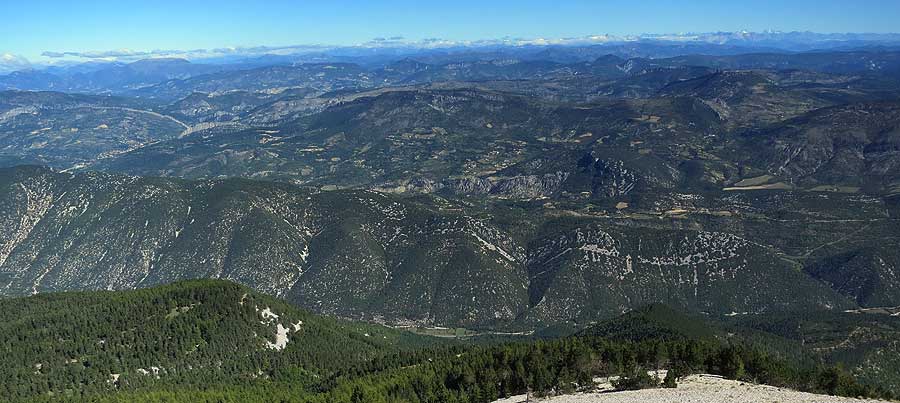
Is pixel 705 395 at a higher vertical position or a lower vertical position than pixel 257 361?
higher

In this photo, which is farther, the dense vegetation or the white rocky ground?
the dense vegetation

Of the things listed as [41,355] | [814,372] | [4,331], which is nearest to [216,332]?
[41,355]

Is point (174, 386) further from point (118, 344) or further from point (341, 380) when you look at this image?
point (341, 380)

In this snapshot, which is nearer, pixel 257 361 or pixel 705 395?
pixel 705 395

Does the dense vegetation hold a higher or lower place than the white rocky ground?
lower
